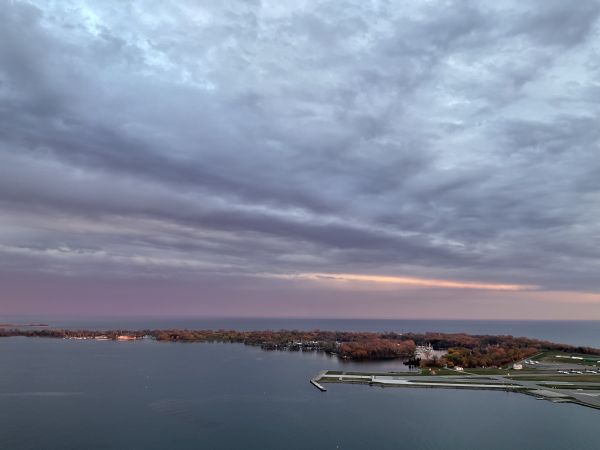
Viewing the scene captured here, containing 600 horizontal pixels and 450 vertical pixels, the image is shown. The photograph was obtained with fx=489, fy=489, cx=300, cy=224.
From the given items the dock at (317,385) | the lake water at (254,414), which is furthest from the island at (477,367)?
the lake water at (254,414)

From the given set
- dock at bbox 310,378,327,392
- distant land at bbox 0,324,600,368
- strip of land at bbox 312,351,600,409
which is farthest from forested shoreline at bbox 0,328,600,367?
dock at bbox 310,378,327,392

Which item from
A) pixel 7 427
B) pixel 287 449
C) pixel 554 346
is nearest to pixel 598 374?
pixel 554 346

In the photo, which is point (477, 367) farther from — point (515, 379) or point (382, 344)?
point (382, 344)

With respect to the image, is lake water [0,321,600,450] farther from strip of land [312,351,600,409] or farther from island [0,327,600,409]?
island [0,327,600,409]

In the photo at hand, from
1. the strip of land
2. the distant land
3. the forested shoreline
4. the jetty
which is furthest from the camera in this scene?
the forested shoreline

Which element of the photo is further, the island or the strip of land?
the island

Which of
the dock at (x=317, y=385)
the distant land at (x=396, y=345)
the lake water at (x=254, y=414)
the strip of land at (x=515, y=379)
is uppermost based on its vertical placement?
the distant land at (x=396, y=345)

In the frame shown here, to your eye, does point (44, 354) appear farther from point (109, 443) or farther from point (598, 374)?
point (598, 374)

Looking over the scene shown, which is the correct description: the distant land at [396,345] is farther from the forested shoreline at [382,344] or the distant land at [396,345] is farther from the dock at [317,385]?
the dock at [317,385]

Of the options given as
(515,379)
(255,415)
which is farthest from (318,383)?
(515,379)
